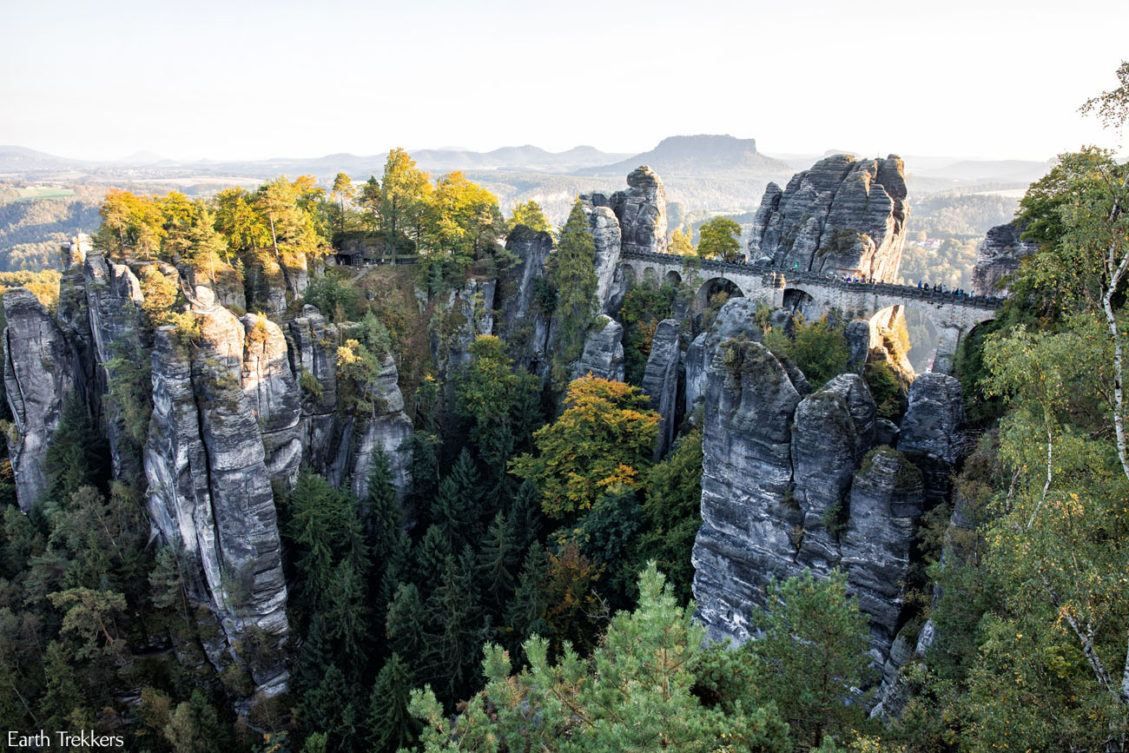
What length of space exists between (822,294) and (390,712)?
29.0 meters

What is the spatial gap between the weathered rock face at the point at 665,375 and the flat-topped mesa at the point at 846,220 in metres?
8.47

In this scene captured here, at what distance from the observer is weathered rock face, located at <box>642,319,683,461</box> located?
36500mm

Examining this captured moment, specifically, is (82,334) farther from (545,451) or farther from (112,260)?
(545,451)

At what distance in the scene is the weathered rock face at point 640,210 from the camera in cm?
4634

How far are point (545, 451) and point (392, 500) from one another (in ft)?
28.7

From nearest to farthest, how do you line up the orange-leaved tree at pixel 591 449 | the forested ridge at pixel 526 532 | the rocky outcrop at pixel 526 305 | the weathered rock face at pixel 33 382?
1. the forested ridge at pixel 526 532
2. the orange-leaved tree at pixel 591 449
3. the weathered rock face at pixel 33 382
4. the rocky outcrop at pixel 526 305

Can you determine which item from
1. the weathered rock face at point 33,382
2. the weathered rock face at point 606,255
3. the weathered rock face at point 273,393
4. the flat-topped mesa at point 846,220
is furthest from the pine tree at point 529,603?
the weathered rock face at point 33,382

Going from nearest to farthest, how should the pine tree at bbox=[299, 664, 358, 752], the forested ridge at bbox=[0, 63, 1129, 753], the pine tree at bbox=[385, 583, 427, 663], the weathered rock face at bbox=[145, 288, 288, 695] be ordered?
the forested ridge at bbox=[0, 63, 1129, 753] < the pine tree at bbox=[299, 664, 358, 752] < the pine tree at bbox=[385, 583, 427, 663] < the weathered rock face at bbox=[145, 288, 288, 695]

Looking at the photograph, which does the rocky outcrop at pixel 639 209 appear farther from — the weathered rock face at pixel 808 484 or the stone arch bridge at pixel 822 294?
the weathered rock face at pixel 808 484

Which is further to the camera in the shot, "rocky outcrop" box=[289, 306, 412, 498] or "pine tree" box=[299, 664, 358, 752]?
"rocky outcrop" box=[289, 306, 412, 498]

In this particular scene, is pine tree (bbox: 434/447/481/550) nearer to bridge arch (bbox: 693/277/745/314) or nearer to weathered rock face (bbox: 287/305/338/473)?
weathered rock face (bbox: 287/305/338/473)

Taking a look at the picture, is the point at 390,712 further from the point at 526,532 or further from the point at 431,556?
the point at 526,532

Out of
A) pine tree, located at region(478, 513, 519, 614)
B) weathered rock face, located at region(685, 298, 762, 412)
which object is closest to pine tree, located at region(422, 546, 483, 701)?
pine tree, located at region(478, 513, 519, 614)

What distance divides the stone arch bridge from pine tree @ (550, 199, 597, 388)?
520cm
